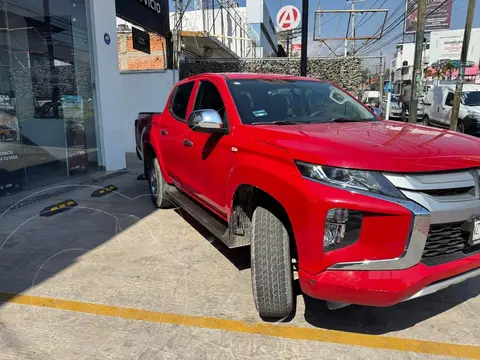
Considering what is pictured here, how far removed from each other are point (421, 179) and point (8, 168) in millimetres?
6637

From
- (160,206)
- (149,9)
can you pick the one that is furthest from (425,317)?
(149,9)

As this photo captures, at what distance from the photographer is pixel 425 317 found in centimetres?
321

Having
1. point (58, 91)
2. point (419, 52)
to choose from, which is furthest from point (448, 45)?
point (58, 91)

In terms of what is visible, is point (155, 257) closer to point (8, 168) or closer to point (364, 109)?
point (364, 109)

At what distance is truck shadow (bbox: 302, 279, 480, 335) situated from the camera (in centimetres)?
310

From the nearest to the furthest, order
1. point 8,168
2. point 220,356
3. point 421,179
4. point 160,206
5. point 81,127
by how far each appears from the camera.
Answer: point 421,179
point 220,356
point 160,206
point 8,168
point 81,127

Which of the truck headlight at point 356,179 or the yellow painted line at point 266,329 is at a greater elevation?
the truck headlight at point 356,179

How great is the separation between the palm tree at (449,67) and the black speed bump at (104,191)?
3723 centimetres

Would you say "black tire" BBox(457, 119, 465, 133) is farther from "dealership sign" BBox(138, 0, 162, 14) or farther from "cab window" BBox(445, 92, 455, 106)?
"dealership sign" BBox(138, 0, 162, 14)

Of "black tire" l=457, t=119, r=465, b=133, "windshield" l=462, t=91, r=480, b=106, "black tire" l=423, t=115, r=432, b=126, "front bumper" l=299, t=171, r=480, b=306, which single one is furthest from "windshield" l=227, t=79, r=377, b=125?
"black tire" l=423, t=115, r=432, b=126

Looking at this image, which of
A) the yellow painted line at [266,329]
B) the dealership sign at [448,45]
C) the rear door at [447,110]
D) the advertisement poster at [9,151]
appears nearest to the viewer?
the yellow painted line at [266,329]

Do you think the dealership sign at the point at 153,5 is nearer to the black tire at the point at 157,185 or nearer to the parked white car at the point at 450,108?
the black tire at the point at 157,185

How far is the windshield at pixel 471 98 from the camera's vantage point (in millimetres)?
16297

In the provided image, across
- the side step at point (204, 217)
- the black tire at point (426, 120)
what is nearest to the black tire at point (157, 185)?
the side step at point (204, 217)
